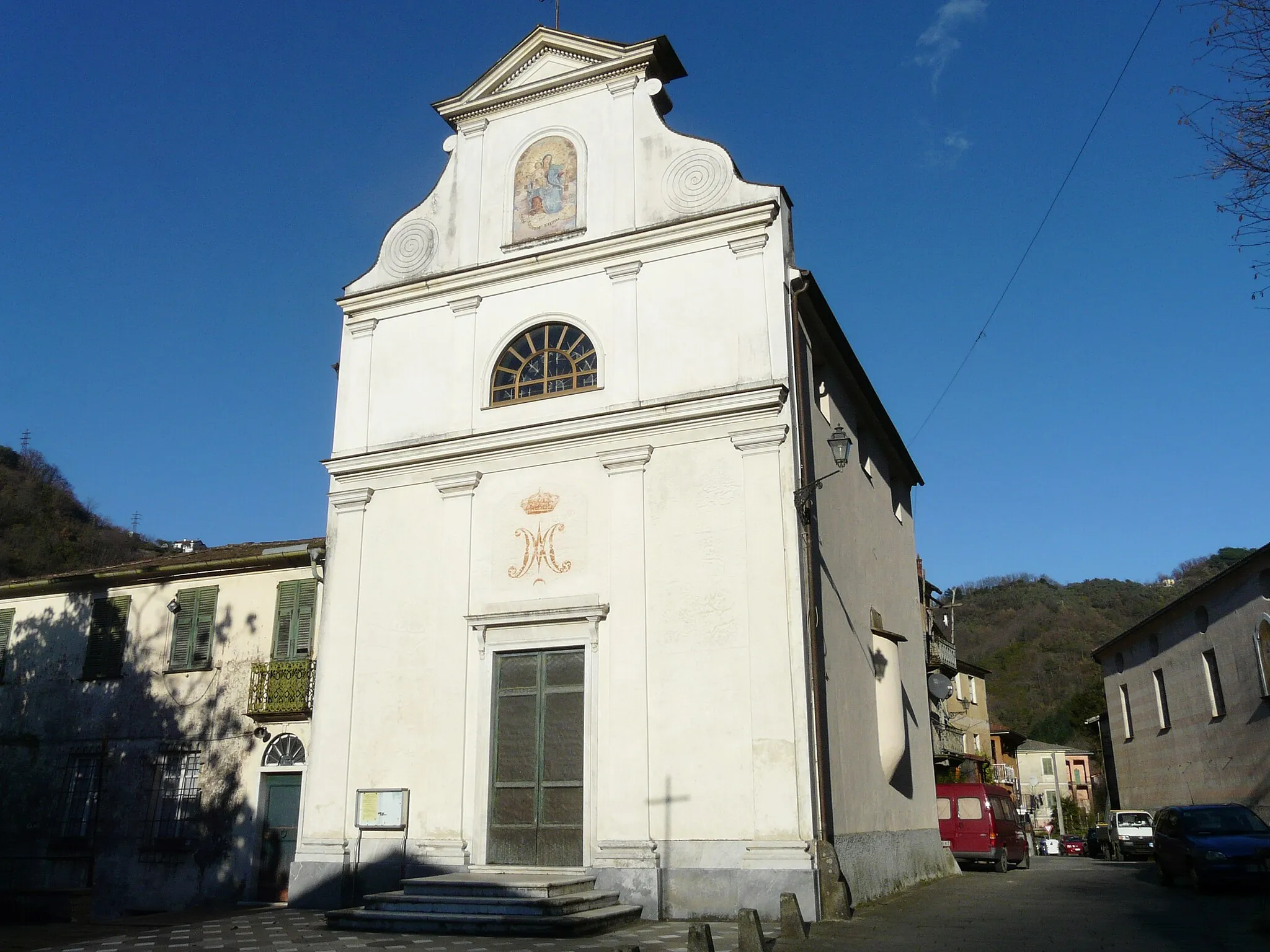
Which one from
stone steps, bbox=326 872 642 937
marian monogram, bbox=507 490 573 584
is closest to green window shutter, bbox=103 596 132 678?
marian monogram, bbox=507 490 573 584

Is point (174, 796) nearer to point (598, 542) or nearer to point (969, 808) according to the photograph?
point (598, 542)

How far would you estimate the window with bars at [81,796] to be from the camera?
18625 mm

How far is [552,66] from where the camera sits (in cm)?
1725

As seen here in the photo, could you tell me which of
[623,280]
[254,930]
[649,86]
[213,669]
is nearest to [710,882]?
[254,930]

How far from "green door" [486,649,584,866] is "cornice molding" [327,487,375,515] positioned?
3.57m

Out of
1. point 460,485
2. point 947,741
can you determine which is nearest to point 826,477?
point 460,485

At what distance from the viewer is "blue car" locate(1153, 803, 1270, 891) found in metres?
15.3

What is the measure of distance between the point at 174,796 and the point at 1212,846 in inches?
678

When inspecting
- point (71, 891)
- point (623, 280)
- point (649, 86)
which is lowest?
point (71, 891)

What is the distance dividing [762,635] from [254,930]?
6935 mm

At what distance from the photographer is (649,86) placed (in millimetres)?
16266

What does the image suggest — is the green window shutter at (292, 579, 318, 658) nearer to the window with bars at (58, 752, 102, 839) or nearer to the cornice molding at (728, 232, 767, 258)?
the window with bars at (58, 752, 102, 839)

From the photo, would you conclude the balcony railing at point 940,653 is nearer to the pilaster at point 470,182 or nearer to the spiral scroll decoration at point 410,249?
the pilaster at point 470,182

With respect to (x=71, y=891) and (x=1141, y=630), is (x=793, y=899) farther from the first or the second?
(x=1141, y=630)
